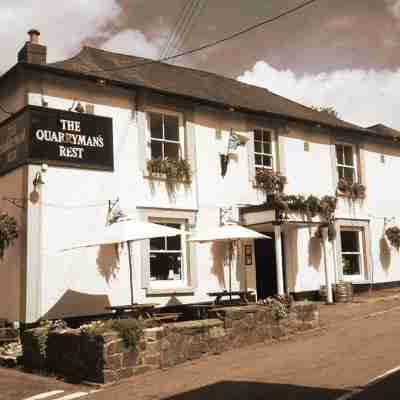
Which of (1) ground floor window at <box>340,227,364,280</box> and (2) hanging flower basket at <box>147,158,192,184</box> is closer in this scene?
(2) hanging flower basket at <box>147,158,192,184</box>

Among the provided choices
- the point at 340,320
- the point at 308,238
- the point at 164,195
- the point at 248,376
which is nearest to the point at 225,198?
the point at 164,195

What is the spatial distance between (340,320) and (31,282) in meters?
6.89

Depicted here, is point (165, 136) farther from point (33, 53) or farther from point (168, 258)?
point (33, 53)

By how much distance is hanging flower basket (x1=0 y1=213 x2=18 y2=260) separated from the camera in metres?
11.9

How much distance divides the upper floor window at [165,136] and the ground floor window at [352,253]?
661 centimetres

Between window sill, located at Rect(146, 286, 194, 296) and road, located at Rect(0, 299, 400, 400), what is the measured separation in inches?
145

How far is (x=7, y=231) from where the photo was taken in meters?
11.9

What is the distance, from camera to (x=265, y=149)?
16750mm

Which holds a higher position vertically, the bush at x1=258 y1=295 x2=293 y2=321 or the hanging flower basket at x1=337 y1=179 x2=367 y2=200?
the hanging flower basket at x1=337 y1=179 x2=367 y2=200

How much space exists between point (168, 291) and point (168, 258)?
0.89 meters

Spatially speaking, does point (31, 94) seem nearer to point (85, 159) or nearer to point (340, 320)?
point (85, 159)

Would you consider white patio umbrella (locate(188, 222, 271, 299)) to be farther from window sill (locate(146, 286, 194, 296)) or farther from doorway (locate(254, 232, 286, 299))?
doorway (locate(254, 232, 286, 299))

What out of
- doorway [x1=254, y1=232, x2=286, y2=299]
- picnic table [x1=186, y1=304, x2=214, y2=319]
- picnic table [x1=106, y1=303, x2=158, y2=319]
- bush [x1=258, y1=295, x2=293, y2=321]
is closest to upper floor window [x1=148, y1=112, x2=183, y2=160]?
doorway [x1=254, y1=232, x2=286, y2=299]

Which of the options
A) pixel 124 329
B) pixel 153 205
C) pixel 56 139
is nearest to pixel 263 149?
pixel 153 205
